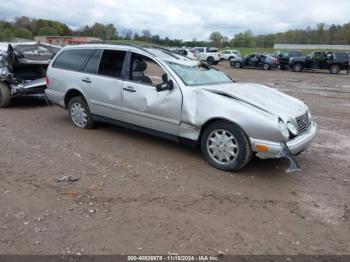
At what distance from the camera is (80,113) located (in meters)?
6.59

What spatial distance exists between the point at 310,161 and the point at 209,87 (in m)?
1.93

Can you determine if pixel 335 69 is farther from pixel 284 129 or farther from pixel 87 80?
pixel 284 129

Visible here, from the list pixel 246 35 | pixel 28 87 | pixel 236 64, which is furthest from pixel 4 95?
pixel 246 35

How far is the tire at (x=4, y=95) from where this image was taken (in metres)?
8.82

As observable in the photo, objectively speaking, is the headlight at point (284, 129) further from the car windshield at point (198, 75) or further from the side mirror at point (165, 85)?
the side mirror at point (165, 85)

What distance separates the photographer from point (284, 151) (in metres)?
4.26

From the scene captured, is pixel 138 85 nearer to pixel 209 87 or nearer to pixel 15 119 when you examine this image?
pixel 209 87

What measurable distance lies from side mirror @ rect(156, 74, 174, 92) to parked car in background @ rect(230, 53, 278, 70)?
25.4 meters

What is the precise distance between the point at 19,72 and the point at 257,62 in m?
23.8

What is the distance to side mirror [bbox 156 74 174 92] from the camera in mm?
5004

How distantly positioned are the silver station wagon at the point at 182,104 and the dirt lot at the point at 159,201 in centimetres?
40

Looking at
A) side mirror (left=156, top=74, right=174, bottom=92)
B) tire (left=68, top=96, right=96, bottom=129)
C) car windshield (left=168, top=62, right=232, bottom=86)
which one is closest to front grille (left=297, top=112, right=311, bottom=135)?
car windshield (left=168, top=62, right=232, bottom=86)

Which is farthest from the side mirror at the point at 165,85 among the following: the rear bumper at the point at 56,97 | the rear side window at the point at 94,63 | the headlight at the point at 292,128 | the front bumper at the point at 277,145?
the rear bumper at the point at 56,97

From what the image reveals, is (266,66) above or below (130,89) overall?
above
